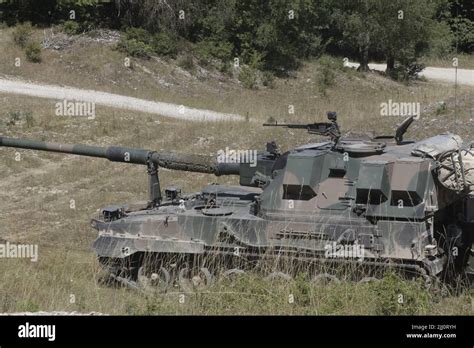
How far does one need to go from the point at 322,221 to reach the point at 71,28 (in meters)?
27.6

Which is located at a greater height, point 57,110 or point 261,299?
point 261,299

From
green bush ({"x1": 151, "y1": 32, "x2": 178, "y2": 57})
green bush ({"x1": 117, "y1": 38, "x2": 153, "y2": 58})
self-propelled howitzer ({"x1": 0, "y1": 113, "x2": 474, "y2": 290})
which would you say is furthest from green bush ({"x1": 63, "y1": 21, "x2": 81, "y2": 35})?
self-propelled howitzer ({"x1": 0, "y1": 113, "x2": 474, "y2": 290})

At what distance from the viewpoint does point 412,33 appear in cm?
4075

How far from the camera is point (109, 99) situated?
28.9 m

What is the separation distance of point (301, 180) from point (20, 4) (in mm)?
30236

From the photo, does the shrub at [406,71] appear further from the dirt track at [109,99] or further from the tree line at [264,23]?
the dirt track at [109,99]

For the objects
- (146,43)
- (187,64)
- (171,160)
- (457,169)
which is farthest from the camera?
(146,43)

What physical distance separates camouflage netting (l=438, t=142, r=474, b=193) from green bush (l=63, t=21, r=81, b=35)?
90.7 feet

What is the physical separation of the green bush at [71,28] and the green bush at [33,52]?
8.02 ft

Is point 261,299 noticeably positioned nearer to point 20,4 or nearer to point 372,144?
point 372,144

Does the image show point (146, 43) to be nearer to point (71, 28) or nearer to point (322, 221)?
point (71, 28)

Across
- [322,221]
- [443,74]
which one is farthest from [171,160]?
[443,74]
